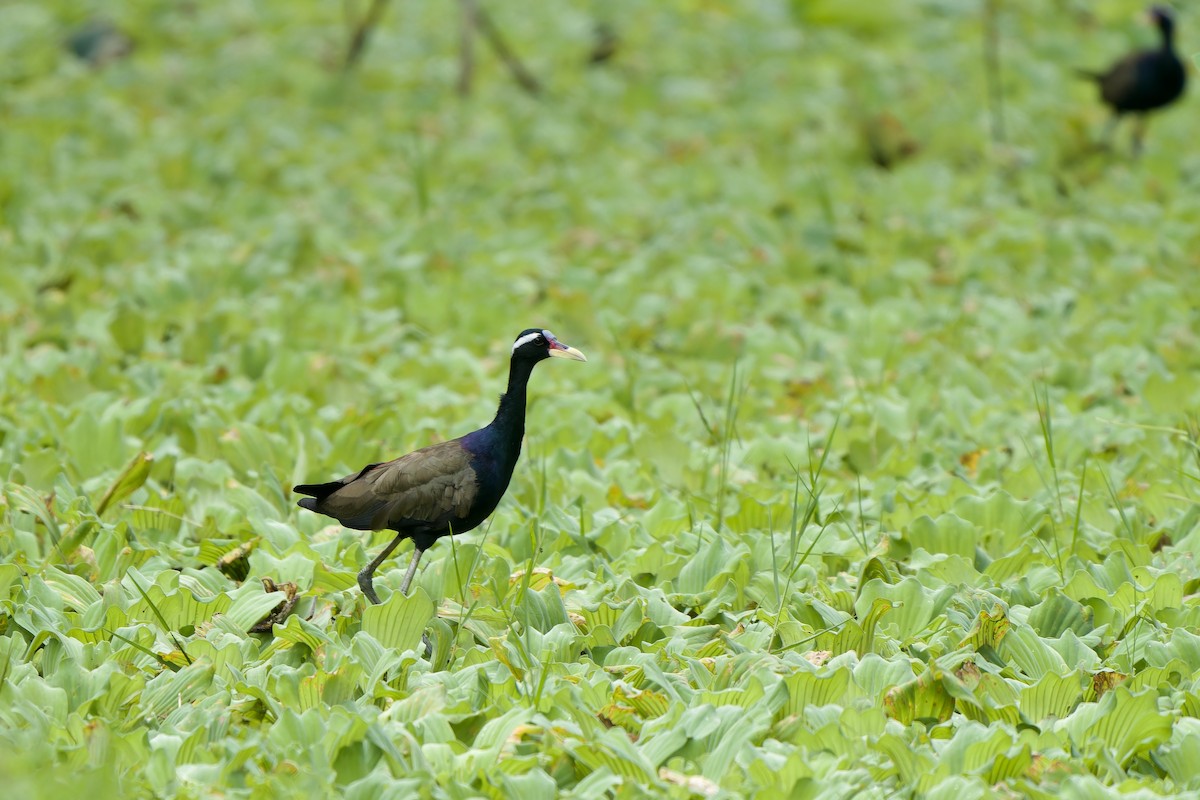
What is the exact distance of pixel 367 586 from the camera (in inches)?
158

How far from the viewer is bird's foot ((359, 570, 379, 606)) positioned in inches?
158

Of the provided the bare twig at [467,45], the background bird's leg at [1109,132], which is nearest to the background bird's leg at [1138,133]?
the background bird's leg at [1109,132]

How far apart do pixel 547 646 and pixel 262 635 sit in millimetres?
748

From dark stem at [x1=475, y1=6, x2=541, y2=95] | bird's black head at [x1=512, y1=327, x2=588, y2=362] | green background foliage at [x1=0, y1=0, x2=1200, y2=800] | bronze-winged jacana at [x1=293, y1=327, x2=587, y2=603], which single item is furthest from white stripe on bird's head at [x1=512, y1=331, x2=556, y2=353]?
dark stem at [x1=475, y1=6, x2=541, y2=95]

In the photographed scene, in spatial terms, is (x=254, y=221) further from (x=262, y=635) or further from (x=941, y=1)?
(x=941, y=1)

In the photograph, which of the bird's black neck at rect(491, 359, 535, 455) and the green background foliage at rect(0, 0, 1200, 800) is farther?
the bird's black neck at rect(491, 359, 535, 455)

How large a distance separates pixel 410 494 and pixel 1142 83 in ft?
23.9

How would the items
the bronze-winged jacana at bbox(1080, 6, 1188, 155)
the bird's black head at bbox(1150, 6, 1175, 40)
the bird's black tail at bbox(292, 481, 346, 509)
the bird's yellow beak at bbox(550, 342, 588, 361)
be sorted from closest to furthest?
the bird's black tail at bbox(292, 481, 346, 509) < the bird's yellow beak at bbox(550, 342, 588, 361) < the bronze-winged jacana at bbox(1080, 6, 1188, 155) < the bird's black head at bbox(1150, 6, 1175, 40)

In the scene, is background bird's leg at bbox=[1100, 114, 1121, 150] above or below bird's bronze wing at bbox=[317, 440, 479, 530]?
below

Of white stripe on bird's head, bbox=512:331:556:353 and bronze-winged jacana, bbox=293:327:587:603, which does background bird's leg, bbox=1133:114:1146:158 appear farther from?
bronze-winged jacana, bbox=293:327:587:603

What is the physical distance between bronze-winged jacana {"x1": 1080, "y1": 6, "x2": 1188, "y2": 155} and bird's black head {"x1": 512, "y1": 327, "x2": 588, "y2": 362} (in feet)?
21.9

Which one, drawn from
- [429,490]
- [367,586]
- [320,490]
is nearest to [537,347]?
[429,490]

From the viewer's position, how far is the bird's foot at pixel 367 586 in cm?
401

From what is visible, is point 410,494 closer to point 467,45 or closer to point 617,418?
point 617,418
